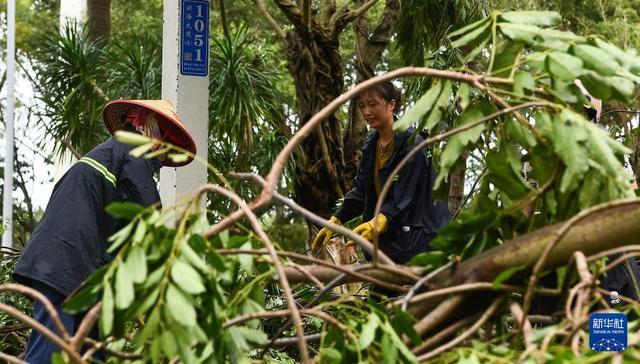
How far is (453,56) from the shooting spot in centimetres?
764

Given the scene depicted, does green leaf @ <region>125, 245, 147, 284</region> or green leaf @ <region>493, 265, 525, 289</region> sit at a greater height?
green leaf @ <region>125, 245, 147, 284</region>

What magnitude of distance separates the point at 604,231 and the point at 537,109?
446mm

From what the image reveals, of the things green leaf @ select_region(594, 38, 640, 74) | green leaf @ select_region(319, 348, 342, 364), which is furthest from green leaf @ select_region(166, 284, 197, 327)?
green leaf @ select_region(594, 38, 640, 74)

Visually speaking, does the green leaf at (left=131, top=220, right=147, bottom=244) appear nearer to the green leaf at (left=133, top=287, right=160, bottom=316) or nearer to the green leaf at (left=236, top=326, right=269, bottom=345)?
the green leaf at (left=133, top=287, right=160, bottom=316)

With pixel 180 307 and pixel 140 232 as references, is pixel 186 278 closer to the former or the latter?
pixel 180 307

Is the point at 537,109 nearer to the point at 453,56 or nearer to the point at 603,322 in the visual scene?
the point at 603,322

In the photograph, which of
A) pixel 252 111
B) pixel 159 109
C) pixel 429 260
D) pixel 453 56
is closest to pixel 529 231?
pixel 429 260

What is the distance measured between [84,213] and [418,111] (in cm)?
230

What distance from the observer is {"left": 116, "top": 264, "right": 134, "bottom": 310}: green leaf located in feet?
8.12

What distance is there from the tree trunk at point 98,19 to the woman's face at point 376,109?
8747 mm

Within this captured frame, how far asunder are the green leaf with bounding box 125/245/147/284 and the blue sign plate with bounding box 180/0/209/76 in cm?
466

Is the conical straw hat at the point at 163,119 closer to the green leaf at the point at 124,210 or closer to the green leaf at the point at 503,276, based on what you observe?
the green leaf at the point at 124,210

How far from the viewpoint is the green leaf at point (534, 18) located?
303cm

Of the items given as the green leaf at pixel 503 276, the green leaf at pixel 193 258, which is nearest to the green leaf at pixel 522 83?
the green leaf at pixel 503 276
